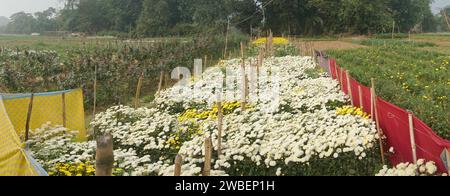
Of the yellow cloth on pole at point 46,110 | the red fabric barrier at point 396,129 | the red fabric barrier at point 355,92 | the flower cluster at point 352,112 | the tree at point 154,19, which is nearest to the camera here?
the red fabric barrier at point 396,129

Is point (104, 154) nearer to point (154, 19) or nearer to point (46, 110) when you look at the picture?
point (46, 110)

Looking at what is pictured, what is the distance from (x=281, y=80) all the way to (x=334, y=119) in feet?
15.3

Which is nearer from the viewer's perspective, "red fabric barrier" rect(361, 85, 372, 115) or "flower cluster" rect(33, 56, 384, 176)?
"flower cluster" rect(33, 56, 384, 176)

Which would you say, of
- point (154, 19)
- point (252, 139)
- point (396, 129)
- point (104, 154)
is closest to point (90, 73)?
point (252, 139)

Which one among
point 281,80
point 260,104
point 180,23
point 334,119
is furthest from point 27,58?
point 180,23

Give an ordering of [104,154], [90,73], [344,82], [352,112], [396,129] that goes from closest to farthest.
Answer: [104,154], [396,129], [352,112], [344,82], [90,73]

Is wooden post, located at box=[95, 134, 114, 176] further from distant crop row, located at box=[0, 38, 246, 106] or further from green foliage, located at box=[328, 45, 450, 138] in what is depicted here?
distant crop row, located at box=[0, 38, 246, 106]

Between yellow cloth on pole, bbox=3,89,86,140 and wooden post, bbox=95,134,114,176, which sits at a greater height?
wooden post, bbox=95,134,114,176

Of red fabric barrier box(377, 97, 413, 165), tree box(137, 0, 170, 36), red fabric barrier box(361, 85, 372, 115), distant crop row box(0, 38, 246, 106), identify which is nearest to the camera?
red fabric barrier box(377, 97, 413, 165)

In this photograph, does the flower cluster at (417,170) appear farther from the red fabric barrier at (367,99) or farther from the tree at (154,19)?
the tree at (154,19)

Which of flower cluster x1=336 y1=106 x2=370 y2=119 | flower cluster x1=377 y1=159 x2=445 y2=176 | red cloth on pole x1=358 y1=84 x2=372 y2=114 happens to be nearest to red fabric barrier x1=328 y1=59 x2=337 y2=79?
red cloth on pole x1=358 y1=84 x2=372 y2=114

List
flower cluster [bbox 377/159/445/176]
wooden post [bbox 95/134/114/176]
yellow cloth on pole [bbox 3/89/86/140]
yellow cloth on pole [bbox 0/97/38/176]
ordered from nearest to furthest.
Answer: wooden post [bbox 95/134/114/176]
yellow cloth on pole [bbox 0/97/38/176]
flower cluster [bbox 377/159/445/176]
yellow cloth on pole [bbox 3/89/86/140]

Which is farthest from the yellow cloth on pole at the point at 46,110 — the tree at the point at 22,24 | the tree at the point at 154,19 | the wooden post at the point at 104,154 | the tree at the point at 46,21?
the tree at the point at 22,24

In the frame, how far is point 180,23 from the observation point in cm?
4584
